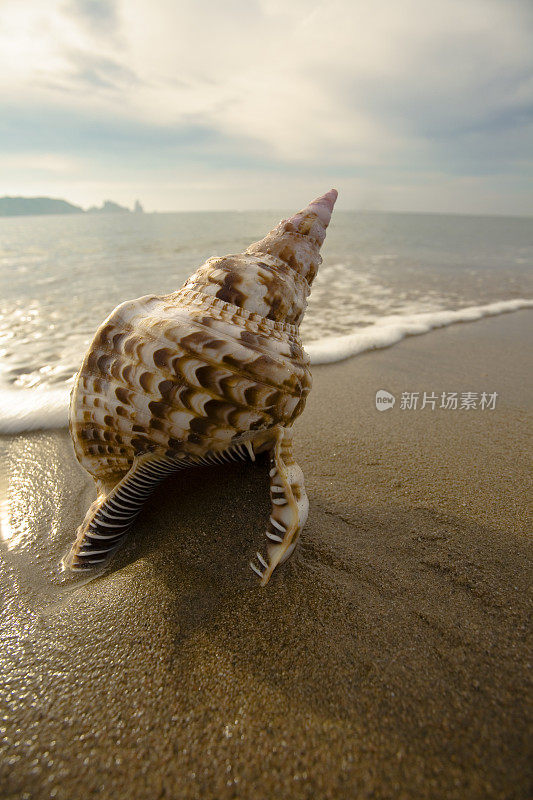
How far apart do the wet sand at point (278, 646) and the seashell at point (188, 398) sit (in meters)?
0.21

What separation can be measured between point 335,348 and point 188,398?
3561 mm

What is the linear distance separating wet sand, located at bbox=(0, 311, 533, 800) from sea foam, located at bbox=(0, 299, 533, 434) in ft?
3.11

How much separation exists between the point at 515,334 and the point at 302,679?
5.73m

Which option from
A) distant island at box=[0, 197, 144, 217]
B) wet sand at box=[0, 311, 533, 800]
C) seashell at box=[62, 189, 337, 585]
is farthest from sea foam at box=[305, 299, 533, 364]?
distant island at box=[0, 197, 144, 217]

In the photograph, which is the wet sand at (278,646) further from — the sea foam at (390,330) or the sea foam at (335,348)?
the sea foam at (390,330)

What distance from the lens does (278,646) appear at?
4.66 ft

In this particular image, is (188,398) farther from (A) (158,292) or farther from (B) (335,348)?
(A) (158,292)

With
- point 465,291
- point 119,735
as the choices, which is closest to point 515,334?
point 465,291

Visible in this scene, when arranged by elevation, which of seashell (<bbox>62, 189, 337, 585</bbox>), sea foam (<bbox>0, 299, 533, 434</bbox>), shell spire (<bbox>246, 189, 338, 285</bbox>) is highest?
shell spire (<bbox>246, 189, 338, 285</bbox>)

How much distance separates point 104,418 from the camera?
5.63 ft

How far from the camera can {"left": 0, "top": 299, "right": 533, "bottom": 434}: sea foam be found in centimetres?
338

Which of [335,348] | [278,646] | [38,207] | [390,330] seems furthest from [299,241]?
[38,207]

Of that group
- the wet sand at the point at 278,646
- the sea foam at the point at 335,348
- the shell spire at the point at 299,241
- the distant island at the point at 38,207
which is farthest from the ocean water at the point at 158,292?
the distant island at the point at 38,207

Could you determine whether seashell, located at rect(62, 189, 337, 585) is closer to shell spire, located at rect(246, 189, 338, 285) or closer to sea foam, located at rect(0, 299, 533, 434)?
shell spire, located at rect(246, 189, 338, 285)
